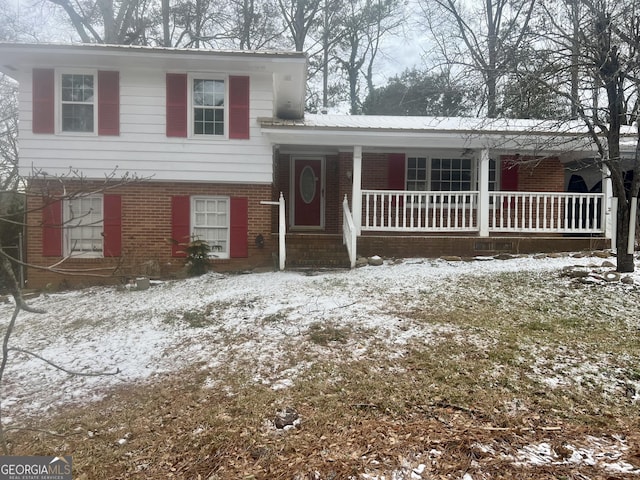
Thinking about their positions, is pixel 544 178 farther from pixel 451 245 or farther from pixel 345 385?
pixel 345 385

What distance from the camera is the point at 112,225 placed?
9617 millimetres

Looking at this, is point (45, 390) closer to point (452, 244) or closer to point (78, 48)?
Result: point (78, 48)

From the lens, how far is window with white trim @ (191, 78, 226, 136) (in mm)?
9680

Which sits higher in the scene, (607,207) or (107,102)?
(107,102)

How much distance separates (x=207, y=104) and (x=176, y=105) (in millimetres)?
678

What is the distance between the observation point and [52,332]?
20.1 feet

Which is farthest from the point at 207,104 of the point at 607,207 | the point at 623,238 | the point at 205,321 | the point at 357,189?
the point at 607,207

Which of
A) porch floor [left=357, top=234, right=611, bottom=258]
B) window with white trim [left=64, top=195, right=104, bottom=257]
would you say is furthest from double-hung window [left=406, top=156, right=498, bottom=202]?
window with white trim [left=64, top=195, right=104, bottom=257]

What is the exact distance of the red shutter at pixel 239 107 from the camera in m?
9.62

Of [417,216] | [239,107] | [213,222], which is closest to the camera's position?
[239,107]

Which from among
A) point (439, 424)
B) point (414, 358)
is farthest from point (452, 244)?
point (439, 424)

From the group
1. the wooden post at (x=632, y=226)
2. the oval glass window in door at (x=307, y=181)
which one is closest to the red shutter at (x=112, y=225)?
the oval glass window in door at (x=307, y=181)

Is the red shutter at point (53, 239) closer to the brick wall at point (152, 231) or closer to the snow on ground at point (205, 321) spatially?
the brick wall at point (152, 231)

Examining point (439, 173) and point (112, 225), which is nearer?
point (112, 225)
